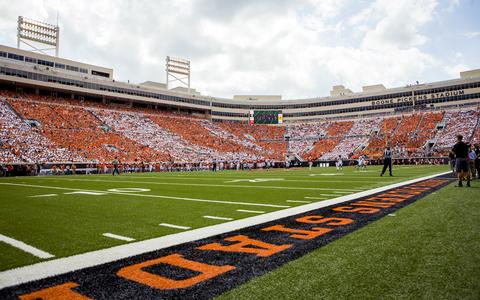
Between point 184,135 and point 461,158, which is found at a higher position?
point 184,135

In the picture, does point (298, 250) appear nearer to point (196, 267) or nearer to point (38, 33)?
point (196, 267)

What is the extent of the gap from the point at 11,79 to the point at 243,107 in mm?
43111

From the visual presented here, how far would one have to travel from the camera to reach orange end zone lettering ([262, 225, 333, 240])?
154 inches

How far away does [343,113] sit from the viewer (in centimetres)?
6475

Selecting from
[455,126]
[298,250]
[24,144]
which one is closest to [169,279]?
[298,250]

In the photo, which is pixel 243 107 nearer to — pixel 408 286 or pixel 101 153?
pixel 101 153

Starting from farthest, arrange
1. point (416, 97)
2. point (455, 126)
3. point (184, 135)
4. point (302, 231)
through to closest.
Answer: point (416, 97) → point (184, 135) → point (455, 126) → point (302, 231)

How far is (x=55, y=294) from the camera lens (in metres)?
2.25

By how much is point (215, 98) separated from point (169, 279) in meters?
65.6

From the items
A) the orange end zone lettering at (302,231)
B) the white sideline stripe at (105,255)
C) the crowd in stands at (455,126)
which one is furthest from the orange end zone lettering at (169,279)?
the crowd in stands at (455,126)

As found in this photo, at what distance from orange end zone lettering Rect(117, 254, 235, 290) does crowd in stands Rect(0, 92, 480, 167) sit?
32366 millimetres

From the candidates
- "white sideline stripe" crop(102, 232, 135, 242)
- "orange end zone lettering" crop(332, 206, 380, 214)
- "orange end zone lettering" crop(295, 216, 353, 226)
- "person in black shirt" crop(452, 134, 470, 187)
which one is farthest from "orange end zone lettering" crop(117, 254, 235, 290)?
"person in black shirt" crop(452, 134, 470, 187)

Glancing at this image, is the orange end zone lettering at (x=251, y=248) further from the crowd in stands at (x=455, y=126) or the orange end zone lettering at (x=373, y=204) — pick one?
the crowd in stands at (x=455, y=126)

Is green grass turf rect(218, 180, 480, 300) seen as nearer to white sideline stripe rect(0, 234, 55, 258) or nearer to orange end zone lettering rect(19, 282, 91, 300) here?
orange end zone lettering rect(19, 282, 91, 300)
